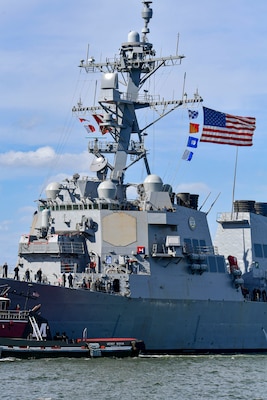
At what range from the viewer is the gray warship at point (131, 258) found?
138ft

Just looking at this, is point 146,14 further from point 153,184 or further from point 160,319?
point 160,319

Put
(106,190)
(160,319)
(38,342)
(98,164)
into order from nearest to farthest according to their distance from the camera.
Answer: (38,342) → (160,319) → (106,190) → (98,164)

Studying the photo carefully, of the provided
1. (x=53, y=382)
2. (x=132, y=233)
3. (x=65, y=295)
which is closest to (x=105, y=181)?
(x=132, y=233)

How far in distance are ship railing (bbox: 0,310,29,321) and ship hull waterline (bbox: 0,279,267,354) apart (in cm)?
77

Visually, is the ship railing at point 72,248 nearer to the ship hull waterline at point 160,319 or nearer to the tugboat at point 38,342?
the ship hull waterline at point 160,319

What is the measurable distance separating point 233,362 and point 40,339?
27.7ft

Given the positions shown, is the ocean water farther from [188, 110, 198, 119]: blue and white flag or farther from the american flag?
[188, 110, 198, 119]: blue and white flag

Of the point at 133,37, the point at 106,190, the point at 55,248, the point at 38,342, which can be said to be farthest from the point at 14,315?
the point at 133,37

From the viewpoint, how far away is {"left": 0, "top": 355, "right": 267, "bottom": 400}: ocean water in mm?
32625

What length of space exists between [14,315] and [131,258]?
19.8 ft

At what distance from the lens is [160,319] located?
143 feet

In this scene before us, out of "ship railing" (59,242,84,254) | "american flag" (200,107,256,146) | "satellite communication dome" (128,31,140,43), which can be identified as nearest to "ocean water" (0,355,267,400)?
"ship railing" (59,242,84,254)

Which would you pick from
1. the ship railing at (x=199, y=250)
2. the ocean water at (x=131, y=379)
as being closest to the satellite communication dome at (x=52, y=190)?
the ship railing at (x=199, y=250)

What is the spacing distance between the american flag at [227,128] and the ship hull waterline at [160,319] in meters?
7.44
